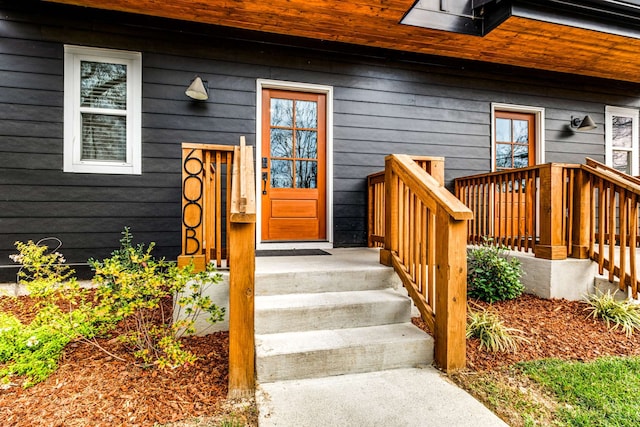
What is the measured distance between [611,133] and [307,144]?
5.06 m

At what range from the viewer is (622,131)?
5469 millimetres

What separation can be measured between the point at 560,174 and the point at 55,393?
4.30 m

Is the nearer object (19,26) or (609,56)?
Answer: (19,26)

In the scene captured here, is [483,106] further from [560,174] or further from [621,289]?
[621,289]

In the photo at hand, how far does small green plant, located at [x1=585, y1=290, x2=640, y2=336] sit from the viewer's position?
8.75 feet

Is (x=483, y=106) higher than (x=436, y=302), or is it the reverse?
(x=483, y=106)

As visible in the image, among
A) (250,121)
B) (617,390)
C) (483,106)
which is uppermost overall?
(483,106)

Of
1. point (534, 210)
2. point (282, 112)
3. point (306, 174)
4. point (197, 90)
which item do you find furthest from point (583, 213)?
point (197, 90)

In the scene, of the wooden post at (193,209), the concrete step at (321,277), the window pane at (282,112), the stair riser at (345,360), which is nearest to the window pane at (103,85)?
the window pane at (282,112)

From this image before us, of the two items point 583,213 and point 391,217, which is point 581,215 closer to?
point 583,213

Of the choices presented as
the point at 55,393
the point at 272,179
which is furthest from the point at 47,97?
the point at 55,393

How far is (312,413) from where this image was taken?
1.58 metres

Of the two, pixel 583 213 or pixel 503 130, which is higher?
pixel 503 130

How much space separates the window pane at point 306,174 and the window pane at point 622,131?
5.16 meters
